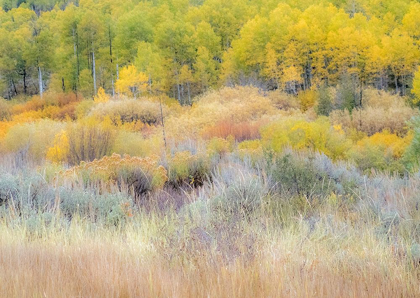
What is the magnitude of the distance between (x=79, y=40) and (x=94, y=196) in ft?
142

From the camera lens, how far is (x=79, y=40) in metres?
46.3

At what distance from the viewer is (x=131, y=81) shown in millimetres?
38844

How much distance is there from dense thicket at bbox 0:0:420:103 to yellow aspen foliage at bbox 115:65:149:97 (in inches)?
3.6

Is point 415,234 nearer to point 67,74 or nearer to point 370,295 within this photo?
point 370,295

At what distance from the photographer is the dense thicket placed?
36.5m

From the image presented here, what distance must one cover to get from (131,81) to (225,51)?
10855 millimetres

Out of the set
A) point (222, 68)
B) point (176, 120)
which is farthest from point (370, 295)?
point (222, 68)

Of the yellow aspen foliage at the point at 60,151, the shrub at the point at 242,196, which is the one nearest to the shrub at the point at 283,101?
the yellow aspen foliage at the point at 60,151

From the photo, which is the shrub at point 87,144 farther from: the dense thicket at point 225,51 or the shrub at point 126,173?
the dense thicket at point 225,51

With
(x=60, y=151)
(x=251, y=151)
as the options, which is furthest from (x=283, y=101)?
(x=60, y=151)

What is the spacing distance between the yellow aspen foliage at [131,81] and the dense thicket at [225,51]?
0.09m

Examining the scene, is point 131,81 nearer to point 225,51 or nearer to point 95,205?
point 225,51

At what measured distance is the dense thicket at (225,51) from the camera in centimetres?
3650

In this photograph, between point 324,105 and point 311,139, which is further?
point 324,105
